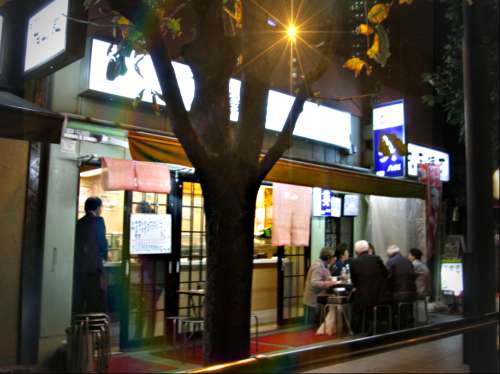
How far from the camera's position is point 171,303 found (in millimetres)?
8867

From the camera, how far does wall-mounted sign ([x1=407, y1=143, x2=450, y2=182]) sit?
45.6ft

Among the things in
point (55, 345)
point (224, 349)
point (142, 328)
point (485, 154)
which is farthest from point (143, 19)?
point (142, 328)

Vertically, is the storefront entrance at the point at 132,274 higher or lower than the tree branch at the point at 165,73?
lower

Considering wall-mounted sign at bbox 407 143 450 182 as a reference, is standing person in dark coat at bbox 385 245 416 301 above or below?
below

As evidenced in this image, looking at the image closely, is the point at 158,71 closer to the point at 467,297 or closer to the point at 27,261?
the point at 467,297

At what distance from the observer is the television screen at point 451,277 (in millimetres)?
12617

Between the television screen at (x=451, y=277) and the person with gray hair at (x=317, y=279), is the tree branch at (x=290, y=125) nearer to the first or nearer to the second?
the person with gray hair at (x=317, y=279)

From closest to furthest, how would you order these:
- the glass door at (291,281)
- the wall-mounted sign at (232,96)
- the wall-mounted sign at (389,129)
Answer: the wall-mounted sign at (232,96) < the glass door at (291,281) < the wall-mounted sign at (389,129)

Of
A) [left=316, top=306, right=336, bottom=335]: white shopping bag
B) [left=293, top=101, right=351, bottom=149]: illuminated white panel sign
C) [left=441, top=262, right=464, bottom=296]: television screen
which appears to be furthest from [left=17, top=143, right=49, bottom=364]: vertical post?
[left=441, top=262, right=464, bottom=296]: television screen

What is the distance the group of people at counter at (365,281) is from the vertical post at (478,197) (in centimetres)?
420

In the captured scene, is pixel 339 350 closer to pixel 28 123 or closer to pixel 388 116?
pixel 28 123

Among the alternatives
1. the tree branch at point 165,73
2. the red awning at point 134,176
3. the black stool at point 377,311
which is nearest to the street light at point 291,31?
the tree branch at point 165,73

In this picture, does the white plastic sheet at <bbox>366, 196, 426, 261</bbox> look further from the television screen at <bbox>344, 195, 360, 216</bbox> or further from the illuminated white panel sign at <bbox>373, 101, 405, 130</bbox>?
the illuminated white panel sign at <bbox>373, 101, 405, 130</bbox>

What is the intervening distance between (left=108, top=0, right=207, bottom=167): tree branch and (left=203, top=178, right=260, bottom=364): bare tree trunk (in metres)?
0.33
